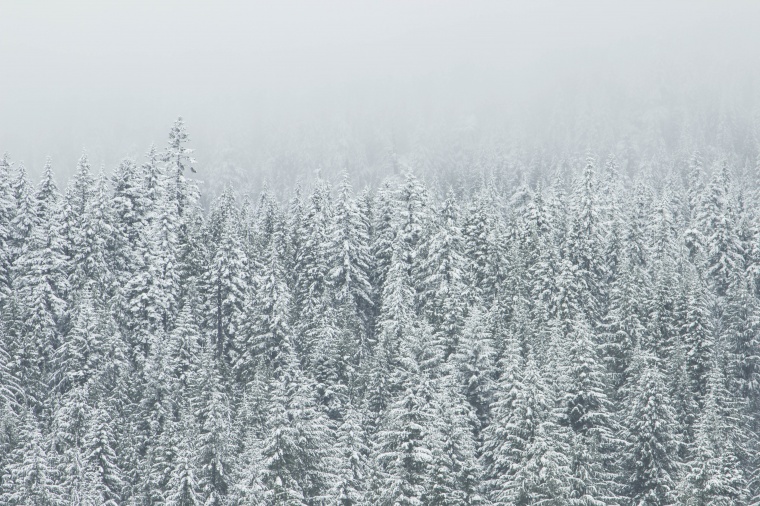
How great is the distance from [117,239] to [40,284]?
8.50 m

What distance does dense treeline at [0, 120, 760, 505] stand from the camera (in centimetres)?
3550

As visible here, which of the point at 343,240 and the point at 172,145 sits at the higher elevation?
the point at 172,145

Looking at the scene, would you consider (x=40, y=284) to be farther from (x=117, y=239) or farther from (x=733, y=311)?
(x=733, y=311)

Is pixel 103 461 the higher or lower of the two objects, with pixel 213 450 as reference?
lower

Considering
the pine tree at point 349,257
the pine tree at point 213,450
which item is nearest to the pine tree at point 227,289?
the pine tree at point 349,257

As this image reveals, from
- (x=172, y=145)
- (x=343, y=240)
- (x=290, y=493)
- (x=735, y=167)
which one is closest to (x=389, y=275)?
(x=343, y=240)

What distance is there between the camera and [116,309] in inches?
2163

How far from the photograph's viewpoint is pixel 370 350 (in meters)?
54.6

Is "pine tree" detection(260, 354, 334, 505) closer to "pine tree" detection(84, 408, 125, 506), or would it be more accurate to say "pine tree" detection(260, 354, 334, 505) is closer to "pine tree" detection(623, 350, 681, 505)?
"pine tree" detection(84, 408, 125, 506)

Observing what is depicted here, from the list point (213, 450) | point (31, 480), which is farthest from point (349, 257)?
point (31, 480)

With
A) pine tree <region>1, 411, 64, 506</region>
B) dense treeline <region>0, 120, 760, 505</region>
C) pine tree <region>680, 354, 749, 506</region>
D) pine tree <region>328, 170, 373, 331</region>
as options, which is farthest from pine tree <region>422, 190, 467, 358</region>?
pine tree <region>1, 411, 64, 506</region>

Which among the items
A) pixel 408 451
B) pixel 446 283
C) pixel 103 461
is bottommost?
pixel 408 451

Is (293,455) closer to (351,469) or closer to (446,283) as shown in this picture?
(351,469)

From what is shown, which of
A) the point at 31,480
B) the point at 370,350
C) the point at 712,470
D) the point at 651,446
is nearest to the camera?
the point at 712,470
